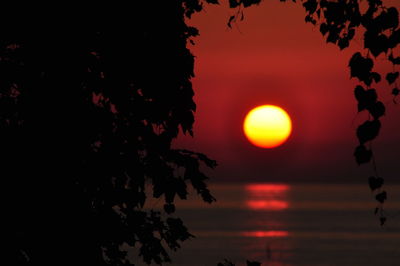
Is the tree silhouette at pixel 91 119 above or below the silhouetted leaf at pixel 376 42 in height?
above

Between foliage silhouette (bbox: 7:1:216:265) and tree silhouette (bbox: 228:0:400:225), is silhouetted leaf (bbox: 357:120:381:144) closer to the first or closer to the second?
tree silhouette (bbox: 228:0:400:225)

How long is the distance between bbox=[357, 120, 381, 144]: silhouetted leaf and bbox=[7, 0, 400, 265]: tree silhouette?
1543 millimetres

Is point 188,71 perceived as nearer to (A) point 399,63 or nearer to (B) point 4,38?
(B) point 4,38

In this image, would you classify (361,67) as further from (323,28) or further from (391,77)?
A: (323,28)

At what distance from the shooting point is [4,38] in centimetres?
670

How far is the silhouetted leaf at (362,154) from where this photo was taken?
3.14 m

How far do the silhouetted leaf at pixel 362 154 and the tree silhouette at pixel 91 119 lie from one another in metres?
1.62

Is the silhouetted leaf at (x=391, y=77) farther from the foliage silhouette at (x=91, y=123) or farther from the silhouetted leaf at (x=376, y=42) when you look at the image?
the foliage silhouette at (x=91, y=123)

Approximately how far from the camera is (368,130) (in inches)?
127

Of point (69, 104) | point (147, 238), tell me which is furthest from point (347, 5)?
point (147, 238)

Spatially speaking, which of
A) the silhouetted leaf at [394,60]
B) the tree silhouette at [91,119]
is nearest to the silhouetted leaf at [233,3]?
the tree silhouette at [91,119]

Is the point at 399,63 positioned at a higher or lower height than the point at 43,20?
lower

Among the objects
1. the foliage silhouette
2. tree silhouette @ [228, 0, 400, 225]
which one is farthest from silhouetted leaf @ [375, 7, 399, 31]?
the foliage silhouette

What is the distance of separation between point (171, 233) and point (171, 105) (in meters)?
1.76
